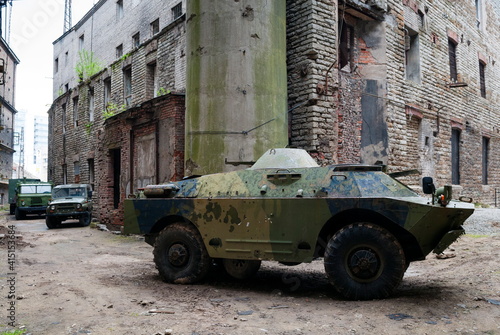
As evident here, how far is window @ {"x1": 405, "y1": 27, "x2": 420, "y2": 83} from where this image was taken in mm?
13102

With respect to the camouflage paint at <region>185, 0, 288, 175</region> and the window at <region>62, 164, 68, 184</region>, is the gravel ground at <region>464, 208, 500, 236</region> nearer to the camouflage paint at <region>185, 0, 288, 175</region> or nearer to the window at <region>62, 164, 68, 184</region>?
the camouflage paint at <region>185, 0, 288, 175</region>

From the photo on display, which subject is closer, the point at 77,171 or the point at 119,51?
the point at 119,51

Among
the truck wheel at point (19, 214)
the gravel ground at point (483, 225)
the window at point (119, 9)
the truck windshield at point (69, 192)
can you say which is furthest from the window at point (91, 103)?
the gravel ground at point (483, 225)

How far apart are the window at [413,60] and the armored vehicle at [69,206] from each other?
11.4 m

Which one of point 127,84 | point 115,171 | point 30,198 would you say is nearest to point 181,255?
point 115,171

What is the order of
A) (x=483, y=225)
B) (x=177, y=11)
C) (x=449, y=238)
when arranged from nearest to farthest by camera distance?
1. (x=449, y=238)
2. (x=483, y=225)
3. (x=177, y=11)

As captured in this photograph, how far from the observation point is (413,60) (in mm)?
13180

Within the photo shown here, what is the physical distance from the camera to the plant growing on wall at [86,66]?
2192 centimetres

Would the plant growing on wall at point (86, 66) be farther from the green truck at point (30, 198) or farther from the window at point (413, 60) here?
the window at point (413, 60)

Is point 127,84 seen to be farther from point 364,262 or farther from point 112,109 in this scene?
point 364,262

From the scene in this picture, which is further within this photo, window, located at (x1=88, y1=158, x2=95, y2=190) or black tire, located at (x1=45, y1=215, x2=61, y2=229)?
window, located at (x1=88, y1=158, x2=95, y2=190)

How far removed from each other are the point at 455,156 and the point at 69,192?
13680mm

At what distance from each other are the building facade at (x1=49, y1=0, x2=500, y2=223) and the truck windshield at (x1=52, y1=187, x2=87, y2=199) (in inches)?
77.1

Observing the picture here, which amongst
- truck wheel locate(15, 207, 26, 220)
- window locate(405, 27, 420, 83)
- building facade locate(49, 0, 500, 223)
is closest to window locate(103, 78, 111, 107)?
building facade locate(49, 0, 500, 223)
